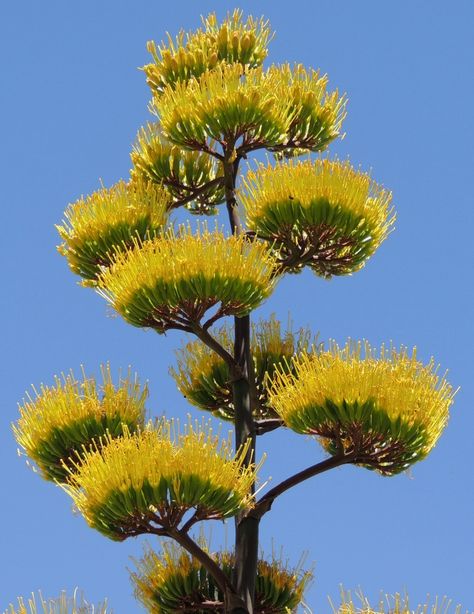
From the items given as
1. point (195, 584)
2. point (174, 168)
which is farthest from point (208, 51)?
point (195, 584)

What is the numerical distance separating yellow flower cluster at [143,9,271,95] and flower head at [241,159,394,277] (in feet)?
3.95

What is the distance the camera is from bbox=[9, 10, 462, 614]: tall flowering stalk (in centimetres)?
684

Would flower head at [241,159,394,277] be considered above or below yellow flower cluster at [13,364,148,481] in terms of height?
above

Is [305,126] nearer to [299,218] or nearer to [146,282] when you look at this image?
[299,218]

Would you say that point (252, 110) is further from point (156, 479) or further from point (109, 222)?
point (156, 479)

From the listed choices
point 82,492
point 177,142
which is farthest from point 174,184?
point 82,492

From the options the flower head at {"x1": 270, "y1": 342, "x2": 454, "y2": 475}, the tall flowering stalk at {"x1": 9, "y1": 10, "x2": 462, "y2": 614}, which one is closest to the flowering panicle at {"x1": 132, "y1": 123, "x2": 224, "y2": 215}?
the tall flowering stalk at {"x1": 9, "y1": 10, "x2": 462, "y2": 614}

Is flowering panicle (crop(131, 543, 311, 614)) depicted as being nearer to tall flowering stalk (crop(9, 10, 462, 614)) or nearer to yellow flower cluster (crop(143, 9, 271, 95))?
tall flowering stalk (crop(9, 10, 462, 614))

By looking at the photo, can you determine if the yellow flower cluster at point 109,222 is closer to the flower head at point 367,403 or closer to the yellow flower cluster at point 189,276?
the yellow flower cluster at point 189,276

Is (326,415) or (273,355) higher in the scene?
(273,355)

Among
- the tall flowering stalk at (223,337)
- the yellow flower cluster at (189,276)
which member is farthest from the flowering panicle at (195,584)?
the yellow flower cluster at (189,276)

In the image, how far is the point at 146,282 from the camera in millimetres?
7125

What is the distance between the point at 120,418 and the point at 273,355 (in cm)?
112

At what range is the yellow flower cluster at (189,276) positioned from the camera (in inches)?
280
